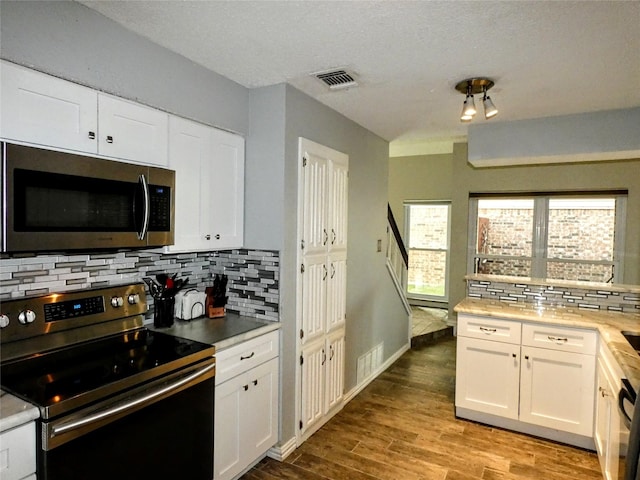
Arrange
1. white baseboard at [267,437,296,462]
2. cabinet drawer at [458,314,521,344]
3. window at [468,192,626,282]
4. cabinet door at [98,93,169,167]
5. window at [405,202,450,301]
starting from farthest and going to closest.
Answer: window at [405,202,450,301], window at [468,192,626,282], cabinet drawer at [458,314,521,344], white baseboard at [267,437,296,462], cabinet door at [98,93,169,167]

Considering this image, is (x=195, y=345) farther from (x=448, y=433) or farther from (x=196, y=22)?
(x=448, y=433)

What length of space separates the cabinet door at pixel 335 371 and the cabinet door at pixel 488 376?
93 cm

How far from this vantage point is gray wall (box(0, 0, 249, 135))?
155 centimetres

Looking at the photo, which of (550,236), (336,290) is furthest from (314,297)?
(550,236)

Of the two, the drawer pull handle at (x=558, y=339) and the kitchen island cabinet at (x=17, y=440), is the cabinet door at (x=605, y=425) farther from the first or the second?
the kitchen island cabinet at (x=17, y=440)

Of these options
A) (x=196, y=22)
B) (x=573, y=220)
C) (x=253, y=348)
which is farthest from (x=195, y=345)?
(x=573, y=220)

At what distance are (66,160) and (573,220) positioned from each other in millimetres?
5355

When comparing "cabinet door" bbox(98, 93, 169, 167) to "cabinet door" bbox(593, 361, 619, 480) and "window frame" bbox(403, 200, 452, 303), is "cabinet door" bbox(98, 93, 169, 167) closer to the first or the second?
"cabinet door" bbox(593, 361, 619, 480)

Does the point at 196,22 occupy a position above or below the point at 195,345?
above

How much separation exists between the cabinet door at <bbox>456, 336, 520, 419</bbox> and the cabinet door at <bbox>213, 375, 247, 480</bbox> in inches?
69.9

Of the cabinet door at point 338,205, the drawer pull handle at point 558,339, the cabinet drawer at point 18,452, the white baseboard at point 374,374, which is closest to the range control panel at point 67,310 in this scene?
the cabinet drawer at point 18,452

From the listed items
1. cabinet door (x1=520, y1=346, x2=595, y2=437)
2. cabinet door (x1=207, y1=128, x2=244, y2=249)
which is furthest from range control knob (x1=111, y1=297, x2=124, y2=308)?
cabinet door (x1=520, y1=346, x2=595, y2=437)

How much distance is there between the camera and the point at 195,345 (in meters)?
2.06

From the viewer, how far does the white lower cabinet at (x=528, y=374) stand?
2750 mm
